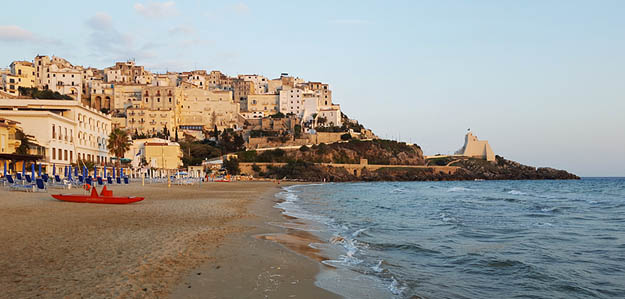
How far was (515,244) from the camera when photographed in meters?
12.7

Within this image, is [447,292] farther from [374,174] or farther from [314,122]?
[314,122]

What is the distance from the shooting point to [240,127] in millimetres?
103875

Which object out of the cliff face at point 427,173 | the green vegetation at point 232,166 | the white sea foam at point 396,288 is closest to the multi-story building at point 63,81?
the green vegetation at point 232,166

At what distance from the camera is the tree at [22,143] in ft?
99.7

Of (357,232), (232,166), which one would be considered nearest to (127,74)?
(232,166)

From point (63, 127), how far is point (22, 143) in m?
5.86

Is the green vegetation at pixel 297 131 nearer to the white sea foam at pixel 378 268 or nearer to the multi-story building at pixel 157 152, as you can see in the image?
the multi-story building at pixel 157 152

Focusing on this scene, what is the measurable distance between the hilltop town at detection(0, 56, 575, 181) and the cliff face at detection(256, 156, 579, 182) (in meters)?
0.24

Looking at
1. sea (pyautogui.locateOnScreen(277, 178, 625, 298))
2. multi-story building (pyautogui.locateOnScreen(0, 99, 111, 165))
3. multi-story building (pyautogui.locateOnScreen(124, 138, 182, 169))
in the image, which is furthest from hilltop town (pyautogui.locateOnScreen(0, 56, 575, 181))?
sea (pyautogui.locateOnScreen(277, 178, 625, 298))

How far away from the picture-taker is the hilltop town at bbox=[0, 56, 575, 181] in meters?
83.1

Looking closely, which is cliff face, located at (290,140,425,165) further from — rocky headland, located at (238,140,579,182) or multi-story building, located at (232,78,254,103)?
multi-story building, located at (232,78,254,103)

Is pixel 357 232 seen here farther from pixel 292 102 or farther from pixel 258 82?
pixel 258 82

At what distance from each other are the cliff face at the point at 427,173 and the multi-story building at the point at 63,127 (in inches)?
1570

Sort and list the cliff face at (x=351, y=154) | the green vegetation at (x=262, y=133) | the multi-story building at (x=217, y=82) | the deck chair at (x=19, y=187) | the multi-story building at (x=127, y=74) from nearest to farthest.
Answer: the deck chair at (x=19, y=187)
the cliff face at (x=351, y=154)
the green vegetation at (x=262, y=133)
the multi-story building at (x=127, y=74)
the multi-story building at (x=217, y=82)
